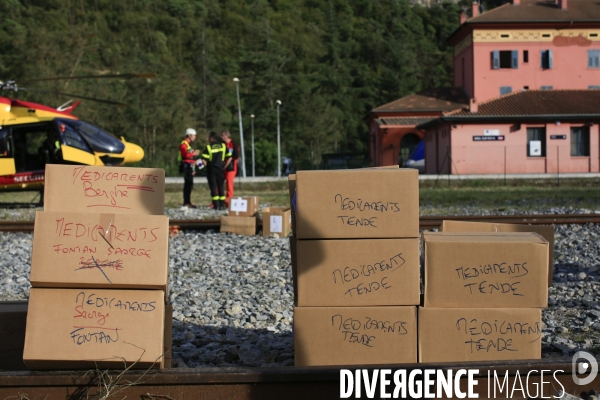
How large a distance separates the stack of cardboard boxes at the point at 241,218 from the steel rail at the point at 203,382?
8710mm

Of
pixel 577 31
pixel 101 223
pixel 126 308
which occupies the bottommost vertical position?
pixel 126 308

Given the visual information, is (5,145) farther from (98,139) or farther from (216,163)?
(216,163)

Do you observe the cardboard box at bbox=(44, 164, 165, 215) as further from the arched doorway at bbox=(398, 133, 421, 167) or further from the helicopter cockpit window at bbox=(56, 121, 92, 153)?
the arched doorway at bbox=(398, 133, 421, 167)

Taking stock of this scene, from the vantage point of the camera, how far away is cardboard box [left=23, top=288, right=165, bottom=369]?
3.98 m

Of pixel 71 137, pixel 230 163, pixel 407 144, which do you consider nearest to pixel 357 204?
pixel 230 163

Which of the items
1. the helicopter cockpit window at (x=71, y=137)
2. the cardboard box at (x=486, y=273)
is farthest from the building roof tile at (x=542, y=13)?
the cardboard box at (x=486, y=273)

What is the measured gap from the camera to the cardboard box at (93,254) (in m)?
3.97

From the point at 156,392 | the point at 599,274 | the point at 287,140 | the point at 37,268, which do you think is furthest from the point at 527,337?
the point at 287,140

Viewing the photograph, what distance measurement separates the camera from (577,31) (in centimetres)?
5197

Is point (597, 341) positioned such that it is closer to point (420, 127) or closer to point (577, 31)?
point (420, 127)

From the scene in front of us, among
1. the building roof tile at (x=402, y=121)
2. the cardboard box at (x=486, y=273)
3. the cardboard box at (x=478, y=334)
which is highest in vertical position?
the building roof tile at (x=402, y=121)

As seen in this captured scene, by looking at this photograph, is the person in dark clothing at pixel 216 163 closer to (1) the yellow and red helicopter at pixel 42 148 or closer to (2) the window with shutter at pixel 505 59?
(1) the yellow and red helicopter at pixel 42 148

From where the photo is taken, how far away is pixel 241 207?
13188mm

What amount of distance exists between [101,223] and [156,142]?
176 feet
